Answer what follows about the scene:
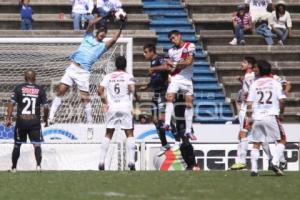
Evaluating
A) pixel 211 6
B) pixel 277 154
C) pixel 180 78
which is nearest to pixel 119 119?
pixel 180 78

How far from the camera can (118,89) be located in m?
19.7

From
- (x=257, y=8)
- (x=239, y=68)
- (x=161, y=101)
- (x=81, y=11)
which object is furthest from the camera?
(x=257, y=8)

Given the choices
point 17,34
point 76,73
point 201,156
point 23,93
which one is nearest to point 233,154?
point 201,156

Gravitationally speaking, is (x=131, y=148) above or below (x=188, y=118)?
below

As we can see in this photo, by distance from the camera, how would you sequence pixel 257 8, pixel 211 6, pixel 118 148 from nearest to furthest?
pixel 118 148, pixel 257 8, pixel 211 6

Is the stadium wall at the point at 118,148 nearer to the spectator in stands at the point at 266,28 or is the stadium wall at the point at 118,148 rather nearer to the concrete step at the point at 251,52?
the concrete step at the point at 251,52

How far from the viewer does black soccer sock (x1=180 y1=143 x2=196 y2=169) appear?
20812 millimetres

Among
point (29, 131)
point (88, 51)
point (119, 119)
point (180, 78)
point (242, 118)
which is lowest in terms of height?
point (29, 131)

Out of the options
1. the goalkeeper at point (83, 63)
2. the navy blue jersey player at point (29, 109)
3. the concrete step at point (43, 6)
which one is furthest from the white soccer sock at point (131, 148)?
the concrete step at point (43, 6)

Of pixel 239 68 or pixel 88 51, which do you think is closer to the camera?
pixel 88 51

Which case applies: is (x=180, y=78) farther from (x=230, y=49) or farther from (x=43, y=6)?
(x=43, y=6)

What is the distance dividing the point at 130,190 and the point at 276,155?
4469 millimetres

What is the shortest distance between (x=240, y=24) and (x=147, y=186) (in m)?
16.5

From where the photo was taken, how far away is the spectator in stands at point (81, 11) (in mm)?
30109
